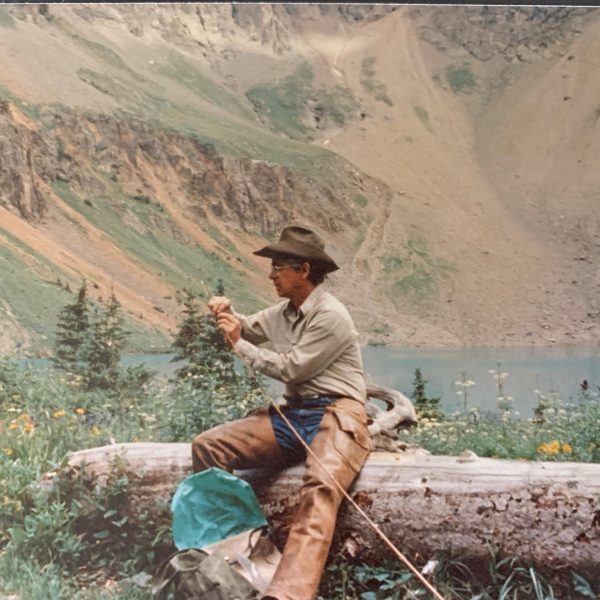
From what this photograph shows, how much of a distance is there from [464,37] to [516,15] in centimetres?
41

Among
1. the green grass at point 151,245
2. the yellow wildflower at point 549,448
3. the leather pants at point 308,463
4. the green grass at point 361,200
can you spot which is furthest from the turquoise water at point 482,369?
the leather pants at point 308,463

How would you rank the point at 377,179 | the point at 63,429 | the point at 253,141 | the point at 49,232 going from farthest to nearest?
1. the point at 253,141
2. the point at 377,179
3. the point at 49,232
4. the point at 63,429

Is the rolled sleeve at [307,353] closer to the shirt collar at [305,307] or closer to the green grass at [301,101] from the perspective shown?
the shirt collar at [305,307]

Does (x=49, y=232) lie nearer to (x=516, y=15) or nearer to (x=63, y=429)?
(x=63, y=429)

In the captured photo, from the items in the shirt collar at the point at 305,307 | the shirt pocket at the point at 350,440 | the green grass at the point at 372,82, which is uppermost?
the green grass at the point at 372,82

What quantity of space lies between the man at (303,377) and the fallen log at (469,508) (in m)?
0.15

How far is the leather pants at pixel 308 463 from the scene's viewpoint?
2941 millimetres

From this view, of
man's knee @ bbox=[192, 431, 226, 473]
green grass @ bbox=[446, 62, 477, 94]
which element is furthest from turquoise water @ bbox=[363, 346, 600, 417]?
green grass @ bbox=[446, 62, 477, 94]

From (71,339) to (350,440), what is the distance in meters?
2.39

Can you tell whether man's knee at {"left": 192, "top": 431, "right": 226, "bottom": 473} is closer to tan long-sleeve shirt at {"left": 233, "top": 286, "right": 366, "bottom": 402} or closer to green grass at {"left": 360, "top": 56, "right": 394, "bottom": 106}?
tan long-sleeve shirt at {"left": 233, "top": 286, "right": 366, "bottom": 402}

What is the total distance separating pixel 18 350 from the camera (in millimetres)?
4996

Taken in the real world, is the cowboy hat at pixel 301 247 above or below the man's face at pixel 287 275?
above

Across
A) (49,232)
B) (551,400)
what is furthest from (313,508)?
(49,232)

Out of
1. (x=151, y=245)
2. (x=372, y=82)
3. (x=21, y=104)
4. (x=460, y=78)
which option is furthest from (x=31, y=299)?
(x=460, y=78)
